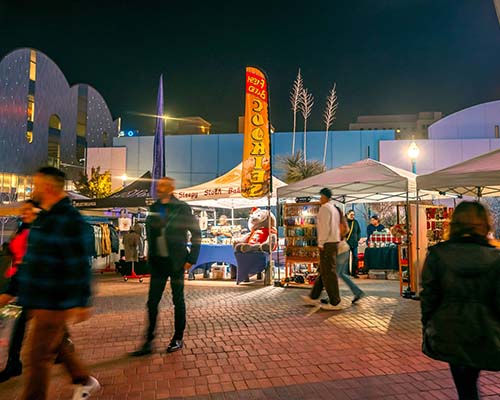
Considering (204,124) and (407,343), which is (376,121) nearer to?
(204,124)

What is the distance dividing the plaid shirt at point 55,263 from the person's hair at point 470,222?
7.53ft

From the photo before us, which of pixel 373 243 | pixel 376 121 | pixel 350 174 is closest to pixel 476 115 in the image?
pixel 373 243

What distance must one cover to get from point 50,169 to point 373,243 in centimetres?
1092

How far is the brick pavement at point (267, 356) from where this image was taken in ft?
11.8

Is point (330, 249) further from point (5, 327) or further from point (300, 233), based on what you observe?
point (5, 327)

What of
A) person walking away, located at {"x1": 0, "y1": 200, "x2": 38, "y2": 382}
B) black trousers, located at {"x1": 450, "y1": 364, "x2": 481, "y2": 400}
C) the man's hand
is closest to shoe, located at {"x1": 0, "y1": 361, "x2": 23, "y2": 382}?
person walking away, located at {"x1": 0, "y1": 200, "x2": 38, "y2": 382}

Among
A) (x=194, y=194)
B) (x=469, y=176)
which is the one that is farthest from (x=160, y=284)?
(x=194, y=194)

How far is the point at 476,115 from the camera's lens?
89.1 feet

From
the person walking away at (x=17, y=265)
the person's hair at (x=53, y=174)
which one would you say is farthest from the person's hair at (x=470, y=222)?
the person walking away at (x=17, y=265)

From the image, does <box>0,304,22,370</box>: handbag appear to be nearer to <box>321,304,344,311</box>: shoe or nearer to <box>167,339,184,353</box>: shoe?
<box>167,339,184,353</box>: shoe

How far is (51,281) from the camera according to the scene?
256cm

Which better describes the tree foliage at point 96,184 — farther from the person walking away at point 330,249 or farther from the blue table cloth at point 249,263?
the person walking away at point 330,249

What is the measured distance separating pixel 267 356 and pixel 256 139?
622 centimetres

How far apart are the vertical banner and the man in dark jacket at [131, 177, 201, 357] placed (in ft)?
17.5
